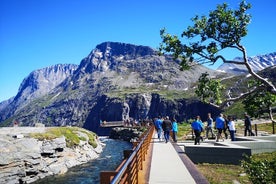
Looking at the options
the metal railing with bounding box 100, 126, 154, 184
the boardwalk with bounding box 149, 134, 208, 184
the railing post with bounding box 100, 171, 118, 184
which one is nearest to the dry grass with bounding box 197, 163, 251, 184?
the boardwalk with bounding box 149, 134, 208, 184

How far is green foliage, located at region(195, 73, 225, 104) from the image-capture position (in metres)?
14.6

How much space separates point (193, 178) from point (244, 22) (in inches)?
309

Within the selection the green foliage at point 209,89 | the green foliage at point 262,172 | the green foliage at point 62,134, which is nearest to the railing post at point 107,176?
the green foliage at point 262,172

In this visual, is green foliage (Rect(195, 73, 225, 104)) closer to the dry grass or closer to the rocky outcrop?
the dry grass

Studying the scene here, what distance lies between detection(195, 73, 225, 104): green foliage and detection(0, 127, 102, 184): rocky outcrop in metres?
26.4

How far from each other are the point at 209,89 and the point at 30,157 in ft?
98.2

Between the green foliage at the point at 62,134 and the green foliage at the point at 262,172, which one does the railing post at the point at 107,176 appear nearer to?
the green foliage at the point at 262,172

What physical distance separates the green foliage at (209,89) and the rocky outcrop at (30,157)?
2635 centimetres

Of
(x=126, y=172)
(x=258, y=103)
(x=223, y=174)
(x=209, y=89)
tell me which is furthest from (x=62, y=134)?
(x=126, y=172)

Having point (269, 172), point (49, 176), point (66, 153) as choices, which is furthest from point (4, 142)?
point (269, 172)

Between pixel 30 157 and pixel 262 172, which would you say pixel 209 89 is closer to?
pixel 262 172

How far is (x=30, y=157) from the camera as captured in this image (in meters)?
37.7

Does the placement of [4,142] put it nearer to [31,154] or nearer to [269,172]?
[31,154]

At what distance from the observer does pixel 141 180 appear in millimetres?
12383
